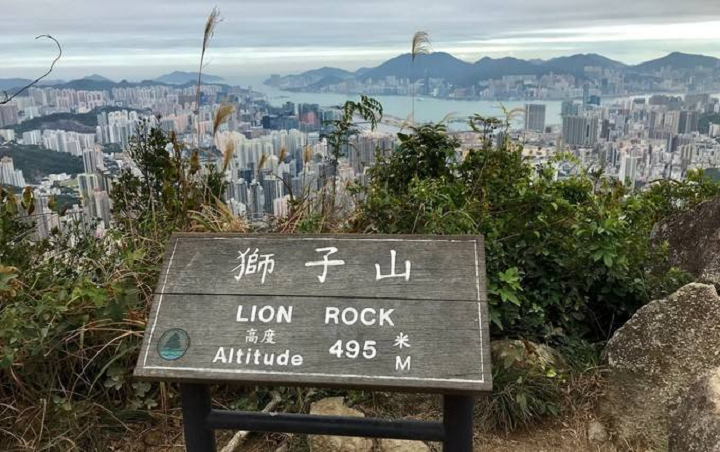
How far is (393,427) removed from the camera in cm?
198

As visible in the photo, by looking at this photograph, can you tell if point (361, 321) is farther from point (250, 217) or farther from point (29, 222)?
point (29, 222)

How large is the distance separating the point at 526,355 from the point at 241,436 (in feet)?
4.65

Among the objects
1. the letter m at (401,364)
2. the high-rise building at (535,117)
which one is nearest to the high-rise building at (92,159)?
the high-rise building at (535,117)

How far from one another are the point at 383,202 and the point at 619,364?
4.81ft

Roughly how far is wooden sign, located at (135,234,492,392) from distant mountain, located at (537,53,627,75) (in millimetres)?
5561

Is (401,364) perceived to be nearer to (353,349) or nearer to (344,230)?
(353,349)

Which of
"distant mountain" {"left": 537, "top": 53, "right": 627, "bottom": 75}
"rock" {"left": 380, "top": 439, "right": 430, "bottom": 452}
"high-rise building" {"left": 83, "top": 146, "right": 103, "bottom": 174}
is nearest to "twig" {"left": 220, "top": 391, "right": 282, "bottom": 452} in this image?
"rock" {"left": 380, "top": 439, "right": 430, "bottom": 452}

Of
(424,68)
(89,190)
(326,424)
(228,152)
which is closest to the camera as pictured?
(326,424)

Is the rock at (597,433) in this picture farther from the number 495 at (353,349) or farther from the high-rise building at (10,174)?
the high-rise building at (10,174)

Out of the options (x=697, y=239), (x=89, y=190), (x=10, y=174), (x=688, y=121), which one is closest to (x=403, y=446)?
(x=697, y=239)

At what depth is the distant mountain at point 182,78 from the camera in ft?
13.0

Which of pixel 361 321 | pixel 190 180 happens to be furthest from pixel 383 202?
pixel 361 321

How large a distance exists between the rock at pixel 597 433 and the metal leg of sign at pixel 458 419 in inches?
43.7

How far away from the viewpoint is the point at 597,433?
2.78m
